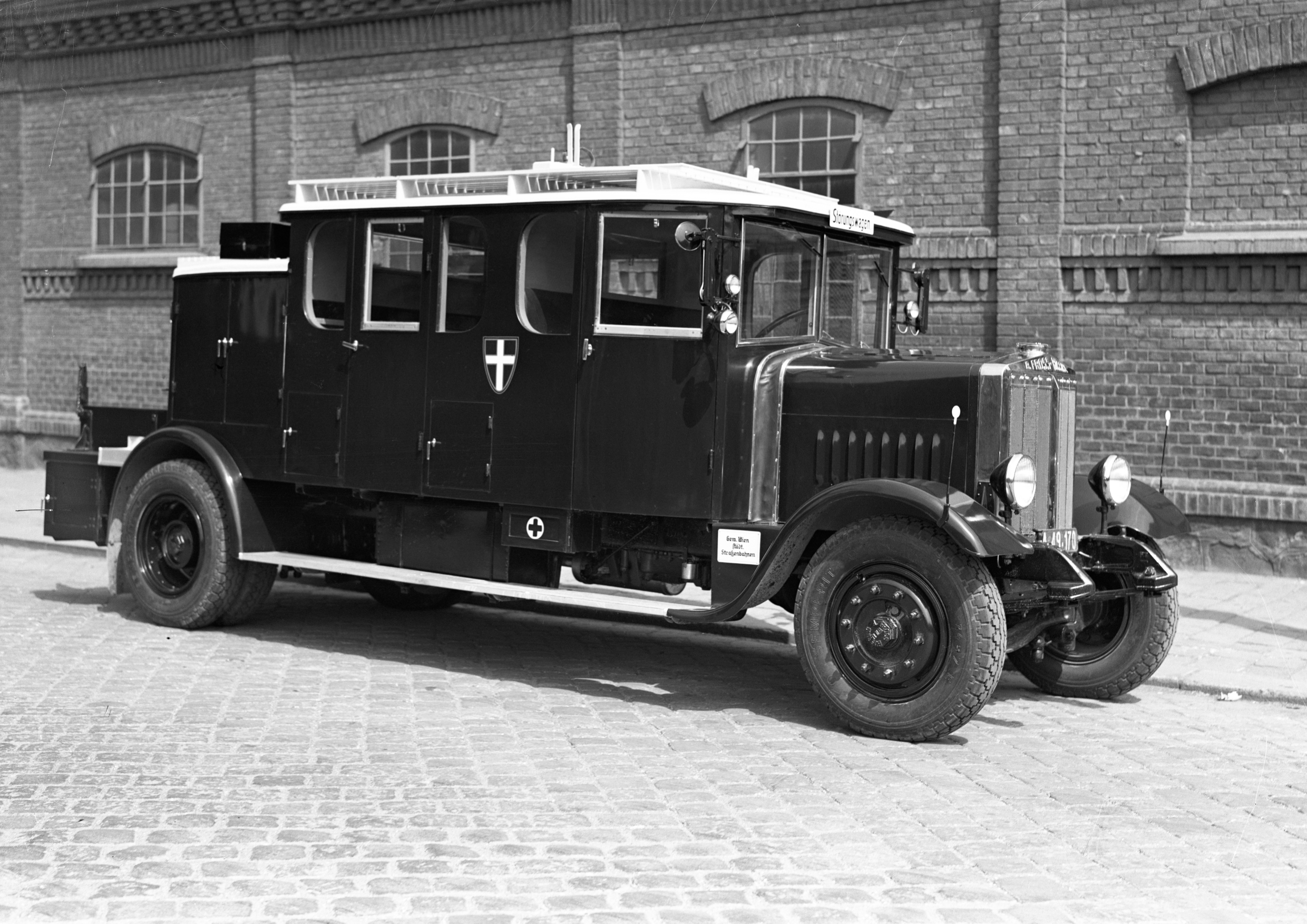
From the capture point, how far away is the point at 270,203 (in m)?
17.2

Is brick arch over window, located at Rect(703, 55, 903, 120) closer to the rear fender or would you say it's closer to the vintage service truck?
the vintage service truck

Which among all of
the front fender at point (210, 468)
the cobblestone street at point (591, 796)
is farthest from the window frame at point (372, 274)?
the cobblestone street at point (591, 796)

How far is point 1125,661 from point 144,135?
14.2 meters

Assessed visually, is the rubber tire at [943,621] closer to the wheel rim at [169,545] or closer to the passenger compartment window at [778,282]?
the passenger compartment window at [778,282]

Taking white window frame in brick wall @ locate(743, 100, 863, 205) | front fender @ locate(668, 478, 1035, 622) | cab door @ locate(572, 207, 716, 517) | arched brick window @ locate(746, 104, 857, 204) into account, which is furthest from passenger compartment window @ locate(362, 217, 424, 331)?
arched brick window @ locate(746, 104, 857, 204)

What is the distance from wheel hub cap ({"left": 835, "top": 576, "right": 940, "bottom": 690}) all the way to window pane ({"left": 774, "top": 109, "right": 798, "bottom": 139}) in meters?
8.08

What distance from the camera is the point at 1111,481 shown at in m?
7.77

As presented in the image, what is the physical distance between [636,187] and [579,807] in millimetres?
3349

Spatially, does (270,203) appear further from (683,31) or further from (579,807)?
(579,807)

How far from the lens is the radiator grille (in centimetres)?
706

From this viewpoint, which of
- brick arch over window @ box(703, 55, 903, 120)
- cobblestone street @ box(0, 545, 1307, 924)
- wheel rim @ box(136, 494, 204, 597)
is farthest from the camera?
brick arch over window @ box(703, 55, 903, 120)

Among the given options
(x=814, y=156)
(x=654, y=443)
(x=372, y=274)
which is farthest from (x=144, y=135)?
(x=654, y=443)

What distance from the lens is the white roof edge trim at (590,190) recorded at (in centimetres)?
753

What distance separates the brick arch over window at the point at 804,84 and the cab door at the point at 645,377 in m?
6.60
